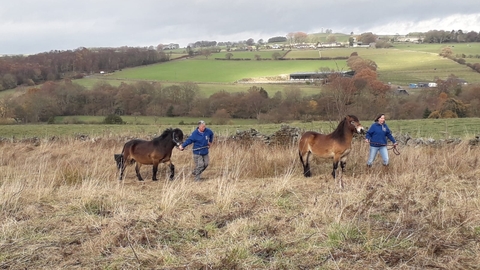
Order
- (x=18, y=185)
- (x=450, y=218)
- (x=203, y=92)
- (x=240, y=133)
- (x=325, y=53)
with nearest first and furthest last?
(x=450, y=218) → (x=18, y=185) → (x=240, y=133) → (x=203, y=92) → (x=325, y=53)

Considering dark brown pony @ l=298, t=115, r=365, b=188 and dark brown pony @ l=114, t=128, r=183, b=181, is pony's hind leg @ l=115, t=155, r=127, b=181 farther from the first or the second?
dark brown pony @ l=298, t=115, r=365, b=188

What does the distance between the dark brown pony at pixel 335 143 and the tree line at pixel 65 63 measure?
55.8 metres

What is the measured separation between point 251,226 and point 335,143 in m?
4.81

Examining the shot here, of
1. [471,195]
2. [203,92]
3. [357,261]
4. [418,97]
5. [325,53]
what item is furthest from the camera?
[325,53]

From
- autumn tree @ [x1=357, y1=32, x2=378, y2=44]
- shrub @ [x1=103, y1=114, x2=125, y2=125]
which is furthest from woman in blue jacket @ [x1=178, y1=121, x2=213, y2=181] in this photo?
autumn tree @ [x1=357, y1=32, x2=378, y2=44]

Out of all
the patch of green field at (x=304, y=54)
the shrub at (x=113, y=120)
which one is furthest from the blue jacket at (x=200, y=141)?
the patch of green field at (x=304, y=54)

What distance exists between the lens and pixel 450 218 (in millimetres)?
5023

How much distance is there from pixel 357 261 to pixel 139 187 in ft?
19.8

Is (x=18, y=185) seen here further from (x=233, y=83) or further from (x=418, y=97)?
(x=233, y=83)

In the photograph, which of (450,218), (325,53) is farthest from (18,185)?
(325,53)

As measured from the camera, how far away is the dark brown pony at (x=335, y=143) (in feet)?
30.0

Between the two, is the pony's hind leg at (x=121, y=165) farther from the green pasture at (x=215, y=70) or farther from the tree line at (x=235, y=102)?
the green pasture at (x=215, y=70)

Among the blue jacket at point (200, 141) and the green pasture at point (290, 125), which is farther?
the green pasture at point (290, 125)

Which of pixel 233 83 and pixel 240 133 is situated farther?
pixel 233 83
